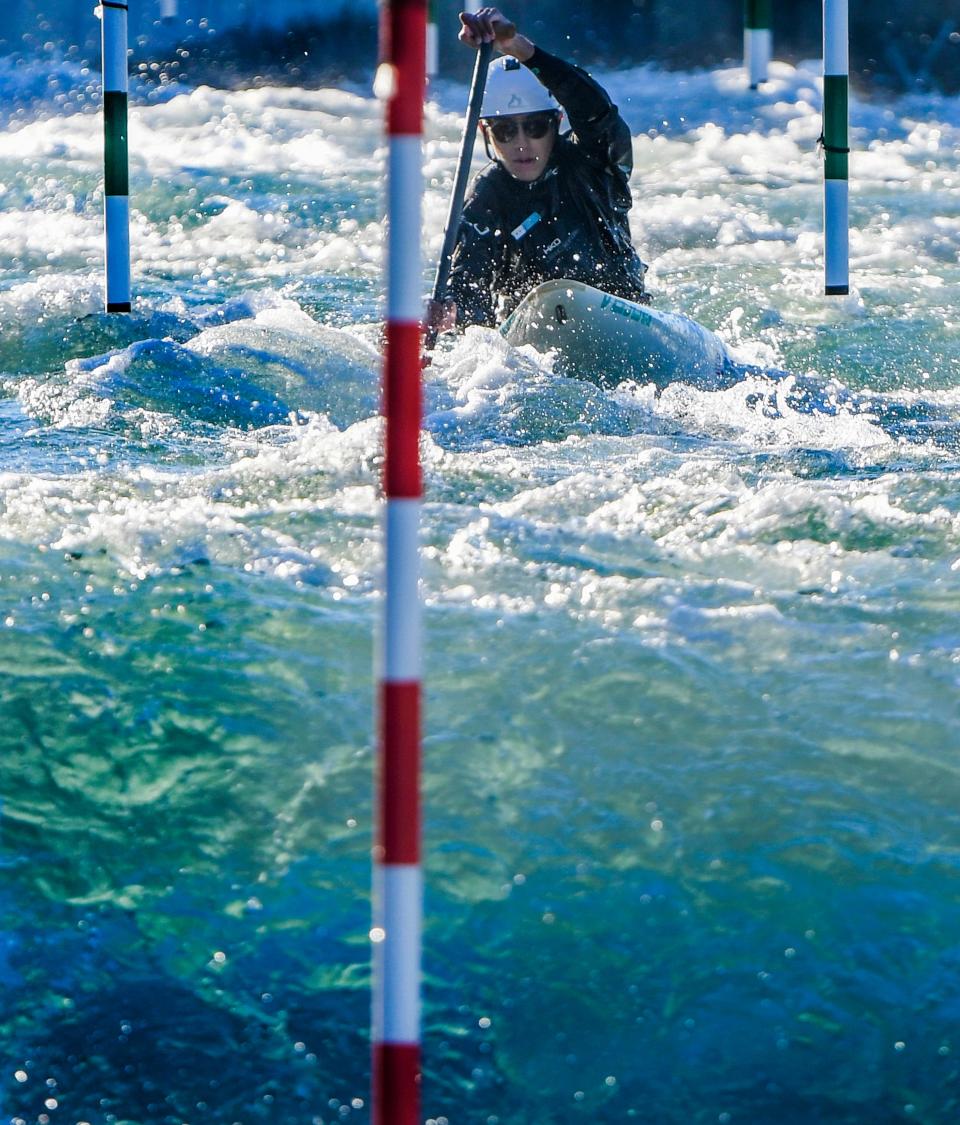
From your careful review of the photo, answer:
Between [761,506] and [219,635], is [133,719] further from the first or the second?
[761,506]

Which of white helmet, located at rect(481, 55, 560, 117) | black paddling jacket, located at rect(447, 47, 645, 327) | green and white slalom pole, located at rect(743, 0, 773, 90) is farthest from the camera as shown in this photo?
green and white slalom pole, located at rect(743, 0, 773, 90)

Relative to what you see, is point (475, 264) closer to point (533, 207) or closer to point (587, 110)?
point (533, 207)

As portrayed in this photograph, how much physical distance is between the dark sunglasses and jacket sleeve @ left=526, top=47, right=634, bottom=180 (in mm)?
117

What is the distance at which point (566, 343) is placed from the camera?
5.66 meters

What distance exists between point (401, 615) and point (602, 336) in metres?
4.17

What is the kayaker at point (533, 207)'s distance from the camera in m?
6.09

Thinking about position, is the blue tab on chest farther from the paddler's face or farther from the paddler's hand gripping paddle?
the paddler's hand gripping paddle

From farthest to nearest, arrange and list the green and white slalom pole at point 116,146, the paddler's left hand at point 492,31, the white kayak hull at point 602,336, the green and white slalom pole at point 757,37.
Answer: the green and white slalom pole at point 757,37, the green and white slalom pole at point 116,146, the white kayak hull at point 602,336, the paddler's left hand at point 492,31

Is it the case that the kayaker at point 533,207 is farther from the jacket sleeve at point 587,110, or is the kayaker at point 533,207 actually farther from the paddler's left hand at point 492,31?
the paddler's left hand at point 492,31

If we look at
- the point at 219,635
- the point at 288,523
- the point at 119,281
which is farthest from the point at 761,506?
the point at 119,281

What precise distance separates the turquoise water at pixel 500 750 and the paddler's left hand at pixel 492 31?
1.09 metres

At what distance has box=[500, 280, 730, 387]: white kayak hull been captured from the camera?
18.4 feet

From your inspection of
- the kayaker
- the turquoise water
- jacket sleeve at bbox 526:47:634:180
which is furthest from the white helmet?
the turquoise water

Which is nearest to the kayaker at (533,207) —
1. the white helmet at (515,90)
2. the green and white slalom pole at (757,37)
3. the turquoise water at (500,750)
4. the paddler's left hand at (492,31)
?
the white helmet at (515,90)
